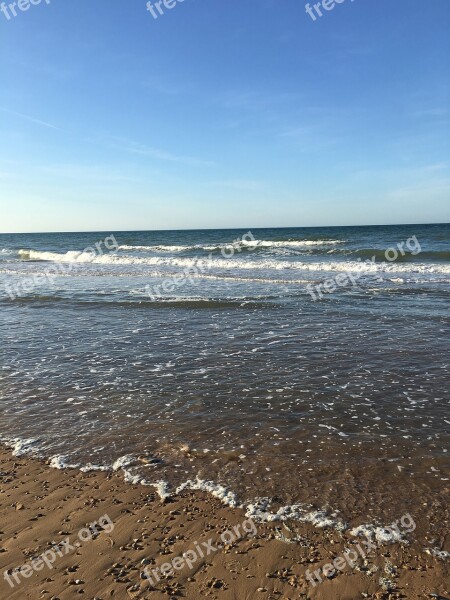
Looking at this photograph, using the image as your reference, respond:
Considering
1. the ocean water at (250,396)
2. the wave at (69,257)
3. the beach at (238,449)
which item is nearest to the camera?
the beach at (238,449)

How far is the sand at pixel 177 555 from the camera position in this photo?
3475 millimetres

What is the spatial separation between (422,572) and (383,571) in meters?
0.32

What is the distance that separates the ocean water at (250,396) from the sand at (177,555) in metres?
0.37

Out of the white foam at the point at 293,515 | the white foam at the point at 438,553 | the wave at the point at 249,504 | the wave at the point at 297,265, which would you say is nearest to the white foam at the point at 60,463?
the wave at the point at 249,504

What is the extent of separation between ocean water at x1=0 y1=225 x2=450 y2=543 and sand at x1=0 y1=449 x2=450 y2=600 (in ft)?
1.20

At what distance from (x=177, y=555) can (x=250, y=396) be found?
12.7 ft

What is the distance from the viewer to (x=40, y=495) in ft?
15.6

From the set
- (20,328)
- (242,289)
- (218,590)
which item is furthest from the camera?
(242,289)

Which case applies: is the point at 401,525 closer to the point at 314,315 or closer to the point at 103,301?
the point at 314,315

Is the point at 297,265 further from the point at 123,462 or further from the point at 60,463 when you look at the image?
the point at 60,463

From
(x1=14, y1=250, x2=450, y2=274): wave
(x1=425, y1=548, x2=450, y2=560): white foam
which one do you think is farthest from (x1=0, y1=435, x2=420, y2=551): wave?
(x1=14, y1=250, x2=450, y2=274): wave

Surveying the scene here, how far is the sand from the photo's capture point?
3475mm

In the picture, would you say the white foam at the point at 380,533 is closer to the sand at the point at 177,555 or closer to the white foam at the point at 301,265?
the sand at the point at 177,555

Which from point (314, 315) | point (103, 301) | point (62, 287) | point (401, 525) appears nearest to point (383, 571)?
point (401, 525)
